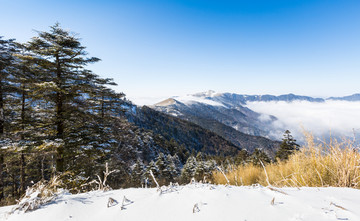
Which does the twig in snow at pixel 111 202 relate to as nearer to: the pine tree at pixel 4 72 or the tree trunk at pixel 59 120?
the tree trunk at pixel 59 120

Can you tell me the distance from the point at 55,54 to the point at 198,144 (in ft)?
457

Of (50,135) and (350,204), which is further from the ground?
(350,204)

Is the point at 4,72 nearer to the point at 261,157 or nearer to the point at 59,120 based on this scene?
the point at 59,120

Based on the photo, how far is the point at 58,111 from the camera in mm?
8539

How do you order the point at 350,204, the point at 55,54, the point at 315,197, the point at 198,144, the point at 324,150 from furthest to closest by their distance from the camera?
the point at 198,144
the point at 55,54
the point at 324,150
the point at 315,197
the point at 350,204

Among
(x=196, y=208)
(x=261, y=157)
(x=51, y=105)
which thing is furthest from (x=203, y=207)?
(x=261, y=157)

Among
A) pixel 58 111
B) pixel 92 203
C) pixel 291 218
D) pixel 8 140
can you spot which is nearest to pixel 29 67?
pixel 58 111

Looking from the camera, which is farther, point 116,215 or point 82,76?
point 82,76

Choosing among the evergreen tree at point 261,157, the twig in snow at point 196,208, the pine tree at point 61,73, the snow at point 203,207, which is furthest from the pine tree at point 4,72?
the evergreen tree at point 261,157

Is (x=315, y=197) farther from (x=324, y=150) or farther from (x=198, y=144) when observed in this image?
(x=198, y=144)

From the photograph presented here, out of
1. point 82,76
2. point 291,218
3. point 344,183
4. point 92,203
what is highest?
point 82,76

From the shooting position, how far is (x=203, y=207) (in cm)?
117

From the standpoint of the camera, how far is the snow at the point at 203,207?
1070mm

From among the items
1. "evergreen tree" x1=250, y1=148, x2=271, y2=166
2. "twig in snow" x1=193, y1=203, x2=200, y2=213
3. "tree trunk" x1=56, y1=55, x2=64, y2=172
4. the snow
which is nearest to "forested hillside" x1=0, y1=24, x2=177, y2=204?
"tree trunk" x1=56, y1=55, x2=64, y2=172
